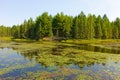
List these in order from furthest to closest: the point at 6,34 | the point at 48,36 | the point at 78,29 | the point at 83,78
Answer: the point at 6,34 → the point at 48,36 → the point at 78,29 → the point at 83,78

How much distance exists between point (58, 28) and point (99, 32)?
21691mm

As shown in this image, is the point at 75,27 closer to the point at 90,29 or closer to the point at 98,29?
the point at 90,29

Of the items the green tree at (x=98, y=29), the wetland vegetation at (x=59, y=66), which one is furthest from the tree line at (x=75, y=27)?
the wetland vegetation at (x=59, y=66)

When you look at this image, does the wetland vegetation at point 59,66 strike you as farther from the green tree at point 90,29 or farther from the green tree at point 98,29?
the green tree at point 98,29

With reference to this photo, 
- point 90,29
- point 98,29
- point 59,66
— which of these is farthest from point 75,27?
point 59,66

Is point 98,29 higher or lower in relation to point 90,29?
→ higher

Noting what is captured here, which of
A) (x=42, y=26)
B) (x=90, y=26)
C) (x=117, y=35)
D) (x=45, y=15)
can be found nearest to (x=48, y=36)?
(x=42, y=26)

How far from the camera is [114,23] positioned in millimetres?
100938

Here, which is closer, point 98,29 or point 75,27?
point 75,27

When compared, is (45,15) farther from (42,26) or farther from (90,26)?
(90,26)

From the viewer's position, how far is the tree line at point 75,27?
267 ft

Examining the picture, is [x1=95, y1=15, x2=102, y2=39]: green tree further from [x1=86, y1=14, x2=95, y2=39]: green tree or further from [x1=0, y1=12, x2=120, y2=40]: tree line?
[x1=86, y1=14, x2=95, y2=39]: green tree

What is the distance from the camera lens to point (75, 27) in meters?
82.9

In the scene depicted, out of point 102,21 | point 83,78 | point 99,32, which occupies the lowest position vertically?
point 83,78
